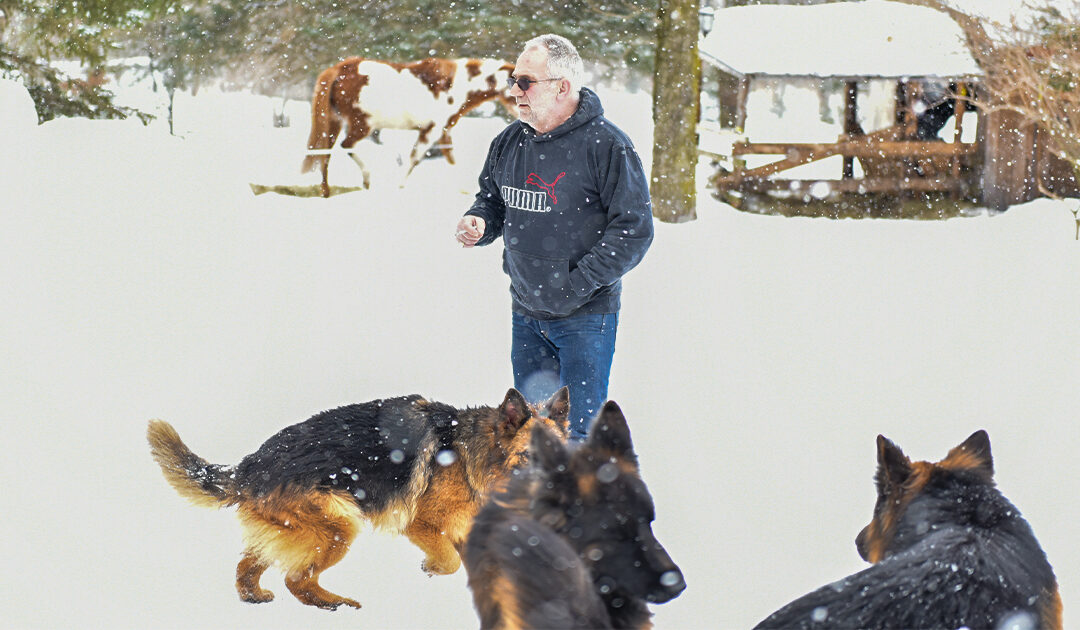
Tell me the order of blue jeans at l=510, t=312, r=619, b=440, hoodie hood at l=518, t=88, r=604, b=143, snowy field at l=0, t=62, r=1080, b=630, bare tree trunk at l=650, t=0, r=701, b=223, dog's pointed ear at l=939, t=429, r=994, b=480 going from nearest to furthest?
dog's pointed ear at l=939, t=429, r=994, b=480
hoodie hood at l=518, t=88, r=604, b=143
blue jeans at l=510, t=312, r=619, b=440
snowy field at l=0, t=62, r=1080, b=630
bare tree trunk at l=650, t=0, r=701, b=223

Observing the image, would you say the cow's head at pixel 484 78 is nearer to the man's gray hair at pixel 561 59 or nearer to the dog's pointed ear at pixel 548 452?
the man's gray hair at pixel 561 59

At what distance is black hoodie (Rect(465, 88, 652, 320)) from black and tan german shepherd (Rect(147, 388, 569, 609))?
53 cm

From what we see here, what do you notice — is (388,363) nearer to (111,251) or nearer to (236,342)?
(236,342)

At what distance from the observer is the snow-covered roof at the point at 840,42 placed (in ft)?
50.6

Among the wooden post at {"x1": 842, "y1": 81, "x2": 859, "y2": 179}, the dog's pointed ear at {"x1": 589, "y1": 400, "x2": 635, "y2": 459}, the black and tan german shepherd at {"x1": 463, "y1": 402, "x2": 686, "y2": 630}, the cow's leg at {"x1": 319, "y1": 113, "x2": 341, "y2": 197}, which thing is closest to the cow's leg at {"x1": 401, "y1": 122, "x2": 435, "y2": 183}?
the cow's leg at {"x1": 319, "y1": 113, "x2": 341, "y2": 197}

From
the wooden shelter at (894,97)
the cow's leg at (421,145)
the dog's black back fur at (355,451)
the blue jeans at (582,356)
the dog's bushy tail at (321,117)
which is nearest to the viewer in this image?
the dog's black back fur at (355,451)

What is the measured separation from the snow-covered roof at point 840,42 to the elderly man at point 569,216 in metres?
12.2

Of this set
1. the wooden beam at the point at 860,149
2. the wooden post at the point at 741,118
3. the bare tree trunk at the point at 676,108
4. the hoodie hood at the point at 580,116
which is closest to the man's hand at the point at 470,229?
the hoodie hood at the point at 580,116

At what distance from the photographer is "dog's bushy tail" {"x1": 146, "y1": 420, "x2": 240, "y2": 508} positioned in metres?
4.30

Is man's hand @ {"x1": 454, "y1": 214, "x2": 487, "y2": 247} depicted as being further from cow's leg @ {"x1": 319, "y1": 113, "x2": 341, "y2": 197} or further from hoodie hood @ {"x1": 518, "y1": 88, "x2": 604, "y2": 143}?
cow's leg @ {"x1": 319, "y1": 113, "x2": 341, "y2": 197}

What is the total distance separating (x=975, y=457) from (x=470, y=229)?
250 centimetres

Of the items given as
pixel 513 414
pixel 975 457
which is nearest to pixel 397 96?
pixel 513 414

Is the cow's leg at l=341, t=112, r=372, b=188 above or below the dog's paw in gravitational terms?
above

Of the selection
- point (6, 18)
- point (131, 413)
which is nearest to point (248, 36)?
point (6, 18)
